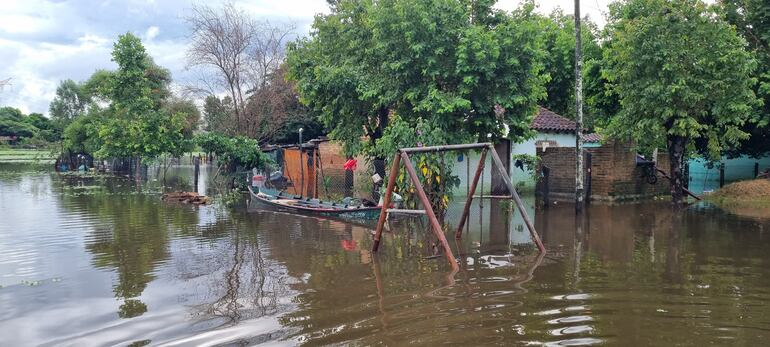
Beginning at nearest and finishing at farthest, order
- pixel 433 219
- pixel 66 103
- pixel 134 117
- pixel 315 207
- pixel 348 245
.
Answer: pixel 433 219 → pixel 348 245 → pixel 315 207 → pixel 134 117 → pixel 66 103

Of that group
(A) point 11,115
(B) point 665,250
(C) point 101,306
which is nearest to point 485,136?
(B) point 665,250

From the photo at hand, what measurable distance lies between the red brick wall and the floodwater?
17.1 feet

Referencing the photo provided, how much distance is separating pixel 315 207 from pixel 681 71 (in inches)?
419

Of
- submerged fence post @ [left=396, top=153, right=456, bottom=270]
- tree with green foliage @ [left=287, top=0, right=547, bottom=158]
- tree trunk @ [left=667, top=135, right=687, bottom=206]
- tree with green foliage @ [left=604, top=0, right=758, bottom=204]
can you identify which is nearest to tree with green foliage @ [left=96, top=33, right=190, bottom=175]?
tree with green foliage @ [left=287, top=0, right=547, bottom=158]

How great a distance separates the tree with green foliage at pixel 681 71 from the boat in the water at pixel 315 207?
864cm

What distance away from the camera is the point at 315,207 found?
563 inches

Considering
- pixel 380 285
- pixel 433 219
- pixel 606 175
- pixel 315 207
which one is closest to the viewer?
pixel 380 285

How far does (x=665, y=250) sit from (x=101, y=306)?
8.76 meters

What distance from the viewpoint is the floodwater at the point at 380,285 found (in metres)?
5.44

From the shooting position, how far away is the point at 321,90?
15516mm

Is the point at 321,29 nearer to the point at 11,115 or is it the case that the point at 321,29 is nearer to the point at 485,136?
the point at 485,136

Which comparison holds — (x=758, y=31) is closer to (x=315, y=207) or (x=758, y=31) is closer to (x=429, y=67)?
(x=429, y=67)

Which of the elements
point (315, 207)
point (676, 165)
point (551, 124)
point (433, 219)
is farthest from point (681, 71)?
point (433, 219)

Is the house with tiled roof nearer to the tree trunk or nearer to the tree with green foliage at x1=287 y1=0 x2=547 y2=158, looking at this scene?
the tree trunk
